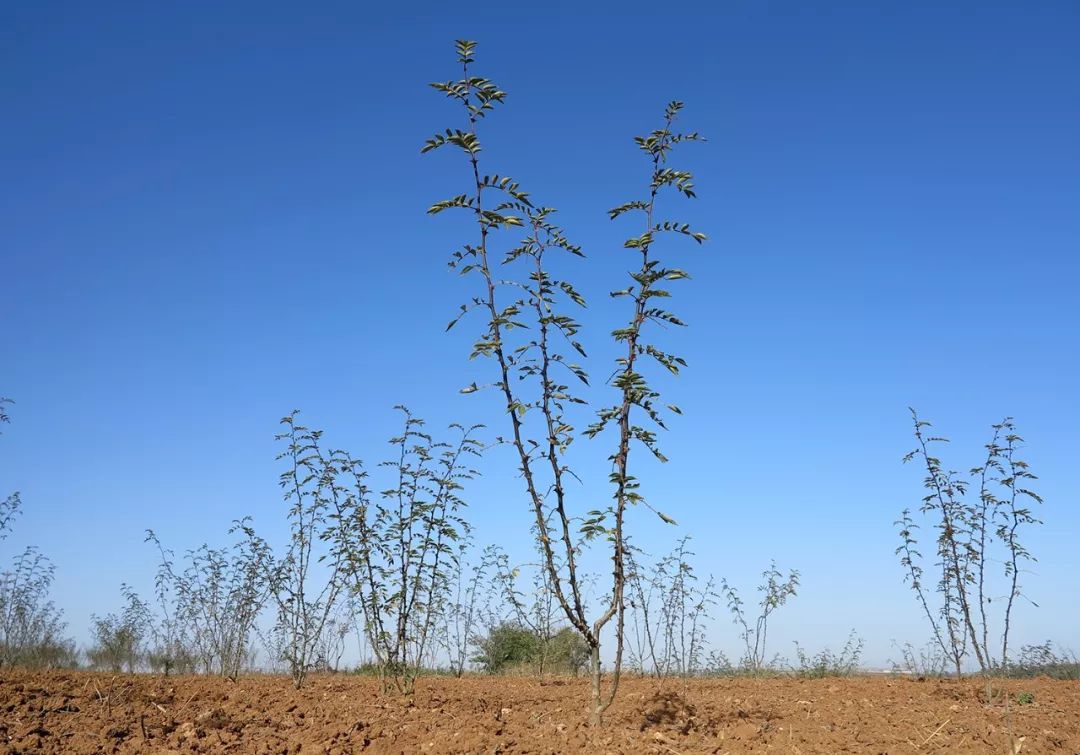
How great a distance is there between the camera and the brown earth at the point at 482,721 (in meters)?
5.86

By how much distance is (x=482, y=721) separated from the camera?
6625 mm

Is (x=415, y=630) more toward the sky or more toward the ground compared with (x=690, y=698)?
more toward the sky

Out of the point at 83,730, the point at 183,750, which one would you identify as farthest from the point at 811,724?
the point at 83,730

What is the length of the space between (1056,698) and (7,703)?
483 inches

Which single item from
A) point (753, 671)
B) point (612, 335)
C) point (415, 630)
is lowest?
point (753, 671)

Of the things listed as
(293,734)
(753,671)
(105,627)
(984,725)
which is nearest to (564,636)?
(753,671)

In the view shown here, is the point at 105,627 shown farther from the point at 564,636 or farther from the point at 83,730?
the point at 83,730

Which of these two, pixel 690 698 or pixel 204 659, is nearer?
pixel 690 698

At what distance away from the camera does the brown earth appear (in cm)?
586

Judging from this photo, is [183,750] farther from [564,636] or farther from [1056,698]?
[564,636]

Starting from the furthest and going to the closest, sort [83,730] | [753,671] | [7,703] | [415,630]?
[753,671], [415,630], [7,703], [83,730]

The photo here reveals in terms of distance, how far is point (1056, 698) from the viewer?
10695 mm

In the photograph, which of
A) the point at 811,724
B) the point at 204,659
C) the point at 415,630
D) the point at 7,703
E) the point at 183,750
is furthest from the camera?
the point at 204,659

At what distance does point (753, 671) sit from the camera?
48.0 ft
